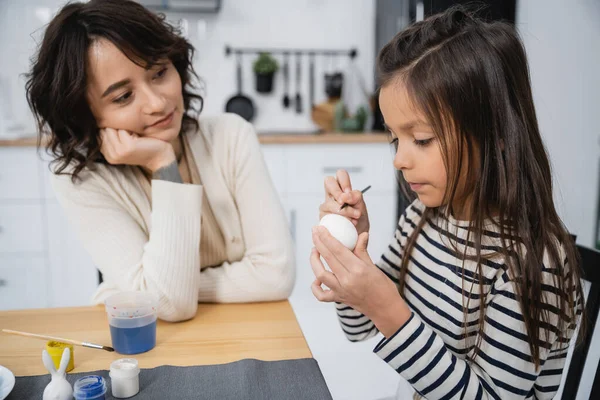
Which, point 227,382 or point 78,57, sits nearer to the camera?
point 227,382

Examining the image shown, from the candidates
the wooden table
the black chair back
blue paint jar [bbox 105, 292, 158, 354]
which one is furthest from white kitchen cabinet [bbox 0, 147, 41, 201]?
the black chair back

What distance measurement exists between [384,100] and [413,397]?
1.88 feet

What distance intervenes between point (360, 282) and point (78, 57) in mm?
794

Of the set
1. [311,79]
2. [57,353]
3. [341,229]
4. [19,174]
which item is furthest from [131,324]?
[311,79]

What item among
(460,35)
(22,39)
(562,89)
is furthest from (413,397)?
(22,39)

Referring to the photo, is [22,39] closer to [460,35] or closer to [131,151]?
[131,151]

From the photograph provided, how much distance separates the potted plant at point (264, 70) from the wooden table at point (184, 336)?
7.40 ft

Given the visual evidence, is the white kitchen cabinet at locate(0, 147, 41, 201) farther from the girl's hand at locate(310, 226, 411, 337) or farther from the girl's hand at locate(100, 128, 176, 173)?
the girl's hand at locate(310, 226, 411, 337)

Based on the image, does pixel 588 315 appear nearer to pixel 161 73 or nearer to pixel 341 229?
pixel 341 229

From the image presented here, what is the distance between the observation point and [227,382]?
748 millimetres

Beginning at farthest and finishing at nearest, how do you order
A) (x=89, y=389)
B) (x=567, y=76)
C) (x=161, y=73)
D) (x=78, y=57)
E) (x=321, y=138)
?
1. (x=321, y=138)
2. (x=567, y=76)
3. (x=161, y=73)
4. (x=78, y=57)
5. (x=89, y=389)

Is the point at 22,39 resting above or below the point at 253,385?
above

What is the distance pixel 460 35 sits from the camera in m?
0.83

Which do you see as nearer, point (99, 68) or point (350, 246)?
point (350, 246)
